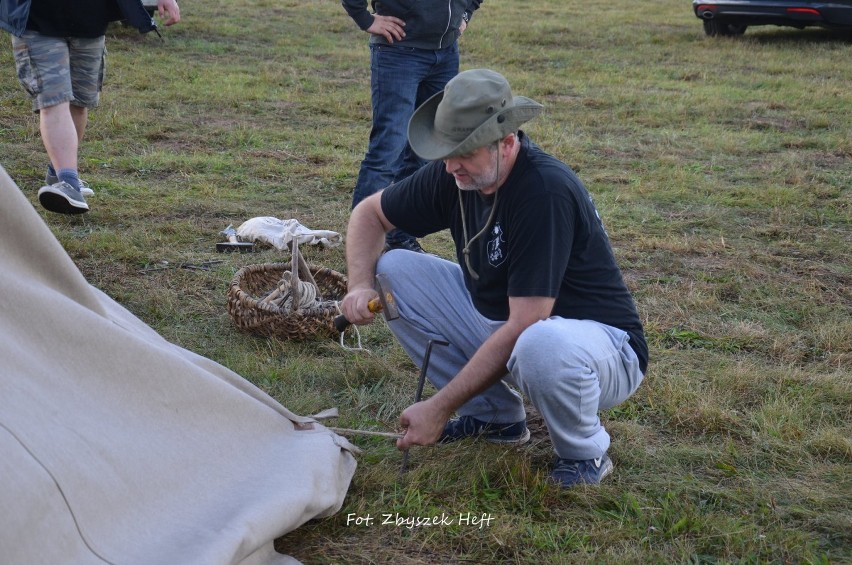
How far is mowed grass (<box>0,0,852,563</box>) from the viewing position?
296 cm

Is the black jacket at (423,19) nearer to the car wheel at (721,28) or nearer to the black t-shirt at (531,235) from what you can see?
the black t-shirt at (531,235)

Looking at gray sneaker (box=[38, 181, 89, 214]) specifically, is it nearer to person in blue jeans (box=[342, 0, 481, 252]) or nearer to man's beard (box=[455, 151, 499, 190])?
person in blue jeans (box=[342, 0, 481, 252])

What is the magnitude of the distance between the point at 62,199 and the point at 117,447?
10.4 ft

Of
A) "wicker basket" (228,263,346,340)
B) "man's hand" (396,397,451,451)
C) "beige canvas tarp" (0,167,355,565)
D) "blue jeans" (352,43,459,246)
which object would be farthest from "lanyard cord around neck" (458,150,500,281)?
"blue jeans" (352,43,459,246)

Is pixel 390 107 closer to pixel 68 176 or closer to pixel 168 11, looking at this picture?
pixel 168 11

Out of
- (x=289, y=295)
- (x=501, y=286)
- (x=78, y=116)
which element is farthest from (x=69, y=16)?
(x=501, y=286)

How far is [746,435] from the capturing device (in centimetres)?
349

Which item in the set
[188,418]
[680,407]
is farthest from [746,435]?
[188,418]

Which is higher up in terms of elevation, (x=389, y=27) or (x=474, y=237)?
(x=389, y=27)

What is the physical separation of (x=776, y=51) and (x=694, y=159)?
4.83 m

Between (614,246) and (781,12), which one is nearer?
(614,246)

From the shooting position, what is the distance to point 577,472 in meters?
3.12

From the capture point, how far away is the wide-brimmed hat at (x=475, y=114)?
9.46ft

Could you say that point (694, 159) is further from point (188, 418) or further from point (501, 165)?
point (188, 418)
